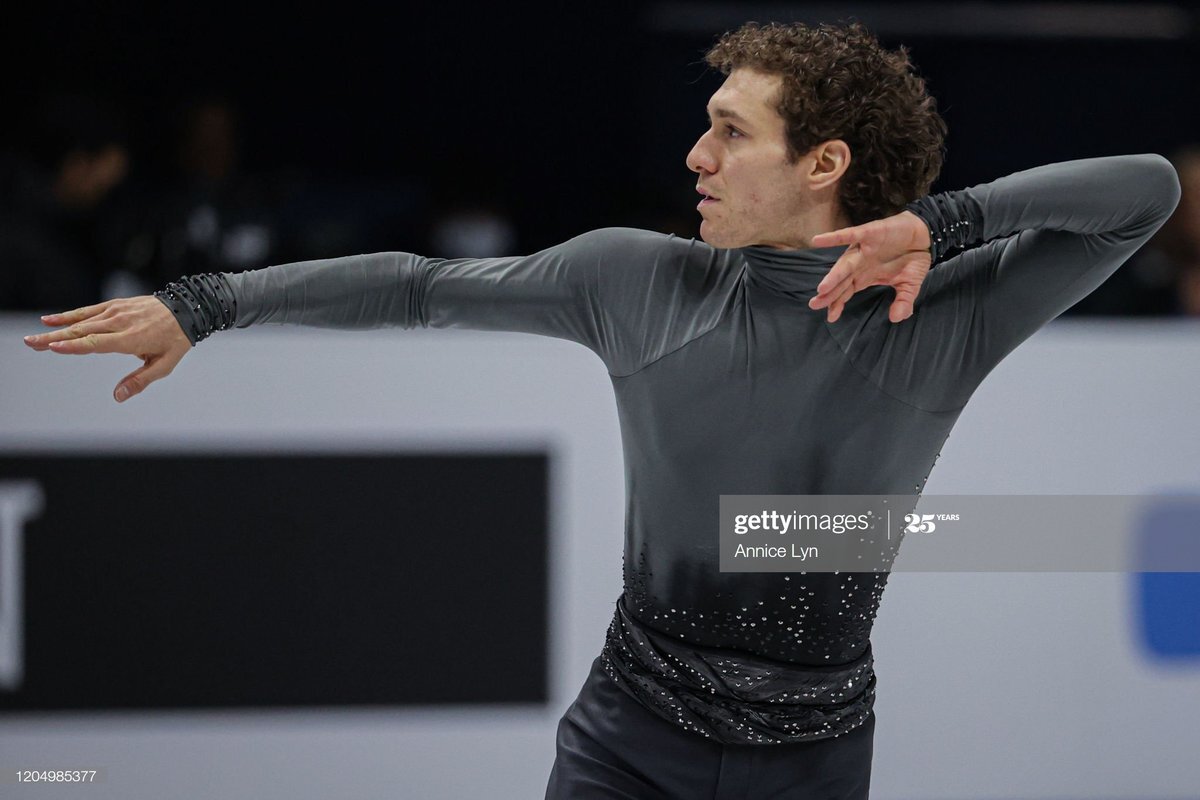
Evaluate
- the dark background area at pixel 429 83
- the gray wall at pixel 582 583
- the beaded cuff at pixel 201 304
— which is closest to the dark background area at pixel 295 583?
the gray wall at pixel 582 583

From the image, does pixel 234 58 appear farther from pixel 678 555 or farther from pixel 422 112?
pixel 678 555

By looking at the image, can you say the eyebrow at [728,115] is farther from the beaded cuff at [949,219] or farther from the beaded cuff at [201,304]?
the beaded cuff at [201,304]

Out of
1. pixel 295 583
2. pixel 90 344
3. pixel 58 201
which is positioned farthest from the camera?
pixel 58 201

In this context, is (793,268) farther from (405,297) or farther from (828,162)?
(405,297)

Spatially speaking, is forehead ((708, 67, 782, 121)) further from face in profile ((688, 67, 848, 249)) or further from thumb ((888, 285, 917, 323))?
thumb ((888, 285, 917, 323))

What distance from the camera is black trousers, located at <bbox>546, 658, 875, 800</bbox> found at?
6.63 ft

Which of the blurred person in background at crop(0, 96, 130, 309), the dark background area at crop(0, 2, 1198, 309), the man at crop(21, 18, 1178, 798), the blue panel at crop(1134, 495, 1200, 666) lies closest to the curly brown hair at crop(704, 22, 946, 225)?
the man at crop(21, 18, 1178, 798)

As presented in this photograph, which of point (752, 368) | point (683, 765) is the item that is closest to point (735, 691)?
point (683, 765)

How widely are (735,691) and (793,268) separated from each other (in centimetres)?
65

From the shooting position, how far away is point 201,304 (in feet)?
6.50

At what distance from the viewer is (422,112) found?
22.4 ft

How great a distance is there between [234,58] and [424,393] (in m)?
3.77

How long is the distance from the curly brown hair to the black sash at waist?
0.72m

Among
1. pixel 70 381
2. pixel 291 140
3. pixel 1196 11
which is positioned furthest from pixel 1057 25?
pixel 70 381
